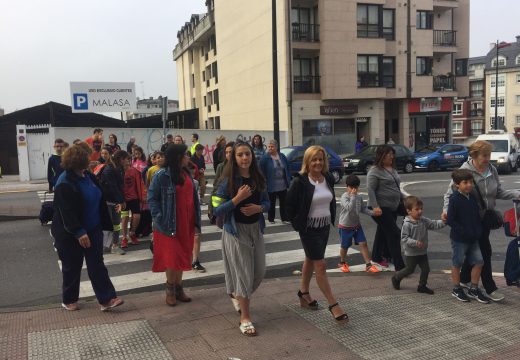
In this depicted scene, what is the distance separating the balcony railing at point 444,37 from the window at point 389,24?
4.55m

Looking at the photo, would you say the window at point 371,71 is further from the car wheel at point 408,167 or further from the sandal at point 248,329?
the sandal at point 248,329

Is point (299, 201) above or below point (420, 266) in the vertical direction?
above

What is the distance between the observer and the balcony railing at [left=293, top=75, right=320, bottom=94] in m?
29.3

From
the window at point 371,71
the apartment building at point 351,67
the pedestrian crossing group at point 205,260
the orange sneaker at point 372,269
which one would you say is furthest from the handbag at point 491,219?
the window at point 371,71

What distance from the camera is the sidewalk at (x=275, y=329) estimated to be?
402 cm

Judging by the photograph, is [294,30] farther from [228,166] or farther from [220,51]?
[228,166]

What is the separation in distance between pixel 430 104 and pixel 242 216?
31816 millimetres

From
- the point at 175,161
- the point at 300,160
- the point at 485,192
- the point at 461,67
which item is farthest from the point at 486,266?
the point at 461,67

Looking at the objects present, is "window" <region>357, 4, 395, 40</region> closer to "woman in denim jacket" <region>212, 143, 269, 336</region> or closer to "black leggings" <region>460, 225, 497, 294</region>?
"black leggings" <region>460, 225, 497, 294</region>

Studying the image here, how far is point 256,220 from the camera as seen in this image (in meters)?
4.39

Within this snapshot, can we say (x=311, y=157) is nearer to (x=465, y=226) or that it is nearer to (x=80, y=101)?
(x=465, y=226)

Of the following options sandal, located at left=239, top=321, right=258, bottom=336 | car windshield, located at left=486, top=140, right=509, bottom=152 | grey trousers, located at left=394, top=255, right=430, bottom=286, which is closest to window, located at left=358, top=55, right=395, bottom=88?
car windshield, located at left=486, top=140, right=509, bottom=152

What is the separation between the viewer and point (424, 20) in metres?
32.8

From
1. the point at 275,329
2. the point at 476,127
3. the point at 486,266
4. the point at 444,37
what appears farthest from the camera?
the point at 476,127
